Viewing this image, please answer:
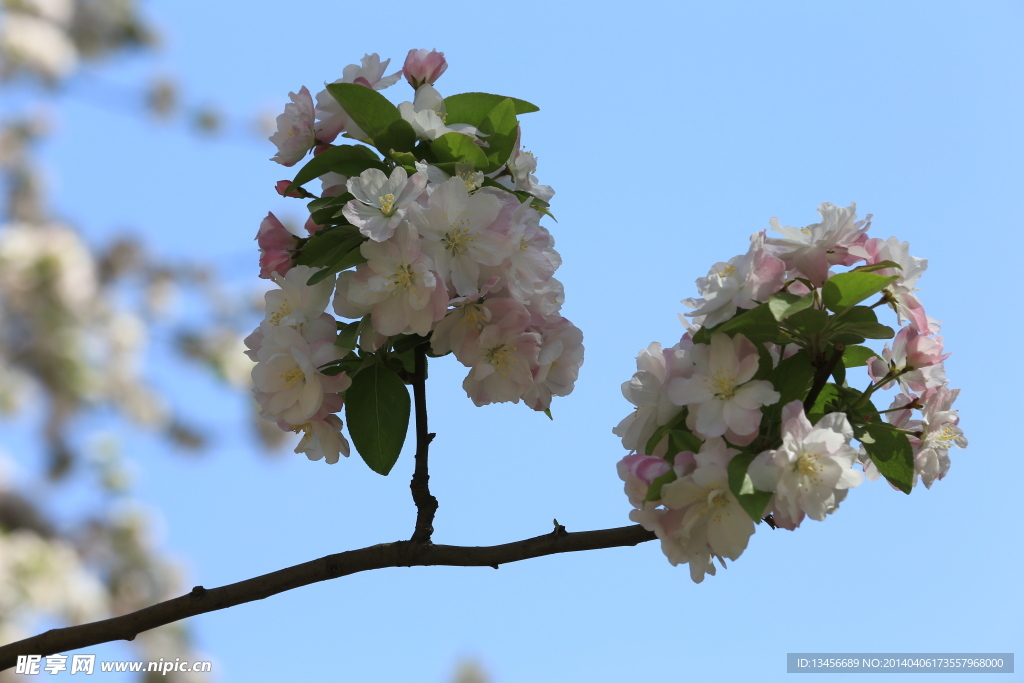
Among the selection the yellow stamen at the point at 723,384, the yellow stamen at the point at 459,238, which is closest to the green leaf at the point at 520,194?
the yellow stamen at the point at 459,238

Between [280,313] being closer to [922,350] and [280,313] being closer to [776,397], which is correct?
[776,397]

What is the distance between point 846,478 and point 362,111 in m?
0.61

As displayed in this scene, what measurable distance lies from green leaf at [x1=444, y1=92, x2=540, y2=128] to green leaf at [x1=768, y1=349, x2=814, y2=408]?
43cm

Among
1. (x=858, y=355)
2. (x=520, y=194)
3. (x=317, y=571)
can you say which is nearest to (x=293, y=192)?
(x=520, y=194)

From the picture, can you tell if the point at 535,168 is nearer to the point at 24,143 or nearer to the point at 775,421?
the point at 775,421

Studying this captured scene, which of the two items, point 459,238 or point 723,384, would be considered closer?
point 723,384

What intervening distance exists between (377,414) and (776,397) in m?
0.41

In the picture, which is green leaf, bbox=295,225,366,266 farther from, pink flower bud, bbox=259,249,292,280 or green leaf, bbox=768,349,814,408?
green leaf, bbox=768,349,814,408

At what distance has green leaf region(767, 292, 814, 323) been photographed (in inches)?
27.5

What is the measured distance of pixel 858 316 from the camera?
74cm

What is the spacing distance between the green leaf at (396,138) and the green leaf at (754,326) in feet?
1.30

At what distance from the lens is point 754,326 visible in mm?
729

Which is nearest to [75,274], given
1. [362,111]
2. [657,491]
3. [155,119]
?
[155,119]

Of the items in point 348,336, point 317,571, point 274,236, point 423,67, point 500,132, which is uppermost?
point 423,67
